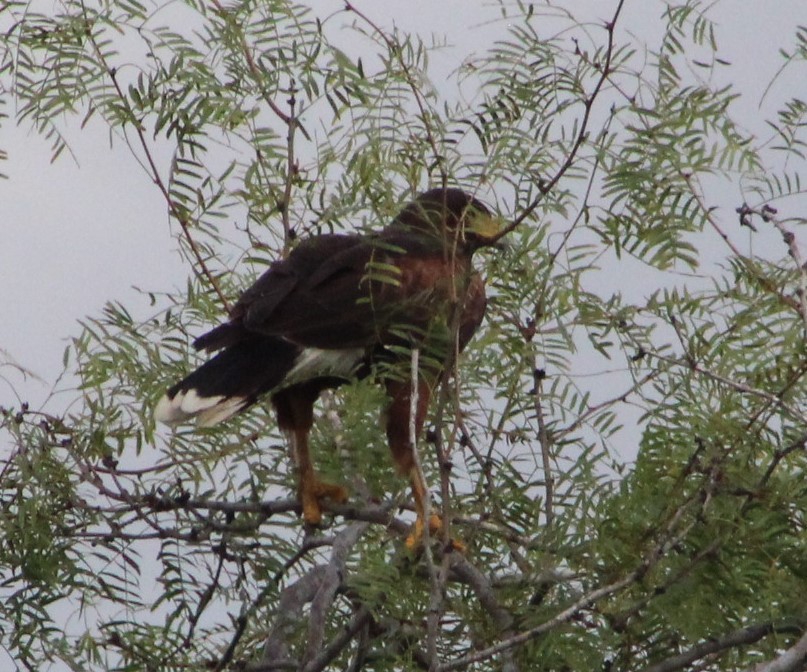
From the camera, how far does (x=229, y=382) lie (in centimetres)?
474

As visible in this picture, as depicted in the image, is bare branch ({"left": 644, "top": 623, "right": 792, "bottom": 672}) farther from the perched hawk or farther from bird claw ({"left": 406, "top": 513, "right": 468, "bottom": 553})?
the perched hawk

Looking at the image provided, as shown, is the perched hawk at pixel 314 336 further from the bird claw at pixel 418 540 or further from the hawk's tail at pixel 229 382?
the bird claw at pixel 418 540

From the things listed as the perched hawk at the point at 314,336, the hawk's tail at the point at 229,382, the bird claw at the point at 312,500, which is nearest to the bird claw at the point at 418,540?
the perched hawk at the point at 314,336

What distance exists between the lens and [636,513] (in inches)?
144

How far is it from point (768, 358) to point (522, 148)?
30.7 inches

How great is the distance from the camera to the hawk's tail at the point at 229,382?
4.62 meters

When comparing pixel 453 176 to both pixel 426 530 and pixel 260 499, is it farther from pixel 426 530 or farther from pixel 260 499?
pixel 260 499

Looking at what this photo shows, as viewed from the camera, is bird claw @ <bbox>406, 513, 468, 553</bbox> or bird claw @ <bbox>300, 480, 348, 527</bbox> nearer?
bird claw @ <bbox>406, 513, 468, 553</bbox>

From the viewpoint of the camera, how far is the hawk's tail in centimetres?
462

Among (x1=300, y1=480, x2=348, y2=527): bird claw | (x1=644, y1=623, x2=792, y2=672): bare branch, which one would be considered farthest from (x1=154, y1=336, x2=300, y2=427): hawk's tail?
(x1=644, y1=623, x2=792, y2=672): bare branch

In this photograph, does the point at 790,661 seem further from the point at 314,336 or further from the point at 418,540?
the point at 314,336

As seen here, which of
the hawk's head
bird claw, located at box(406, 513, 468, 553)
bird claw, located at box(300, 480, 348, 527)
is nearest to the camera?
the hawk's head


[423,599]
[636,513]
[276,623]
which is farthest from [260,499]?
[636,513]

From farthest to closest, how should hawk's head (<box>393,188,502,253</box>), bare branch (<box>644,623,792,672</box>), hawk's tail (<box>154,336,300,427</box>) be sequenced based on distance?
hawk's tail (<box>154,336,300,427</box>) < bare branch (<box>644,623,792,672</box>) < hawk's head (<box>393,188,502,253</box>)
